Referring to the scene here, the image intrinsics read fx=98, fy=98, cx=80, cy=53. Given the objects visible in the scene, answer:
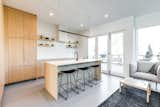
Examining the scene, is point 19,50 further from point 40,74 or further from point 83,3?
point 83,3

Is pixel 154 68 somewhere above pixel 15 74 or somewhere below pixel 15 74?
above

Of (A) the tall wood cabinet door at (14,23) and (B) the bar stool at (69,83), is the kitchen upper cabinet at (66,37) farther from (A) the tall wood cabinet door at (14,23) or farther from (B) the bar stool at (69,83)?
(B) the bar stool at (69,83)

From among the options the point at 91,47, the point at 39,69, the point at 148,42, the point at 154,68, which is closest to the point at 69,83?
the point at 39,69

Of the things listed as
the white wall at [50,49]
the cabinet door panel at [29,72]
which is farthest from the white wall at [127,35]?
the cabinet door panel at [29,72]

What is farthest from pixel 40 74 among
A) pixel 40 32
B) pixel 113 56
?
pixel 113 56

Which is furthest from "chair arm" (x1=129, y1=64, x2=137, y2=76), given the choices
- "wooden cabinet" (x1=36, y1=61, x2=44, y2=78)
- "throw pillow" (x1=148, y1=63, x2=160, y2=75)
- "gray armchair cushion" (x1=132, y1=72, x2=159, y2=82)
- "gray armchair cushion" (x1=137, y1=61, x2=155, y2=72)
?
"wooden cabinet" (x1=36, y1=61, x2=44, y2=78)

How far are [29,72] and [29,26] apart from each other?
1928 millimetres

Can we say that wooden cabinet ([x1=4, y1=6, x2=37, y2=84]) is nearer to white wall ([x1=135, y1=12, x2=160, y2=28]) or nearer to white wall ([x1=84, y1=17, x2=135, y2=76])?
white wall ([x1=84, y1=17, x2=135, y2=76])

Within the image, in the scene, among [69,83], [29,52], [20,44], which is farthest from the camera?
[29,52]

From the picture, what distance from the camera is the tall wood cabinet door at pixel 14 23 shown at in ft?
11.7

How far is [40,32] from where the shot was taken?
199 inches

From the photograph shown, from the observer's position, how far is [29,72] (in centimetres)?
409

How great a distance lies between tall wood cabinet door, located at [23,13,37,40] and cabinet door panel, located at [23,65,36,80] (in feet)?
4.07

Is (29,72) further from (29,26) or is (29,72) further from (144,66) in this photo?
(144,66)
